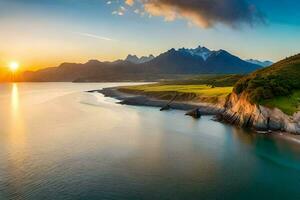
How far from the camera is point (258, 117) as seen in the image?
74875 millimetres

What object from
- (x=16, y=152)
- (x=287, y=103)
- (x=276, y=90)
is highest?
(x=276, y=90)

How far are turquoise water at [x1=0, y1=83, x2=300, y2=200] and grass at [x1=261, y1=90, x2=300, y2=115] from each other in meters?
8.93

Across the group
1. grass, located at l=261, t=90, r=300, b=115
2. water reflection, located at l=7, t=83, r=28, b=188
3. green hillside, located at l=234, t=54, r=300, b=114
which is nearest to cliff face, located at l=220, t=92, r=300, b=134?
grass, located at l=261, t=90, r=300, b=115

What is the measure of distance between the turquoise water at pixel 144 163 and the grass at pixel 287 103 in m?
8.93

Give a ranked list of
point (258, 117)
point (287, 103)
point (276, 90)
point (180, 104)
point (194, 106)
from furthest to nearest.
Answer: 1. point (180, 104)
2. point (194, 106)
3. point (276, 90)
4. point (258, 117)
5. point (287, 103)

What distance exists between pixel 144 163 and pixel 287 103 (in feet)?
135

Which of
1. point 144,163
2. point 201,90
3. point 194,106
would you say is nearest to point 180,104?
point 194,106

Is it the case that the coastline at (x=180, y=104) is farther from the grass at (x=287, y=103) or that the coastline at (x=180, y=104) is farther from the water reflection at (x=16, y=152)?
the water reflection at (x=16, y=152)

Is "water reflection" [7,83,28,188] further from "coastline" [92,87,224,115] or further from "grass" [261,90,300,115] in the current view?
"coastline" [92,87,224,115]

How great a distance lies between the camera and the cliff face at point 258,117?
223 ft

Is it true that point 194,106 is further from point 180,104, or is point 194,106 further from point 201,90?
point 201,90

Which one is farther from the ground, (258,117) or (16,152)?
(258,117)

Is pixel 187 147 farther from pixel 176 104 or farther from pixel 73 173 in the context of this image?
pixel 176 104

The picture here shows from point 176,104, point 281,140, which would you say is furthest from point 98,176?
point 176,104
